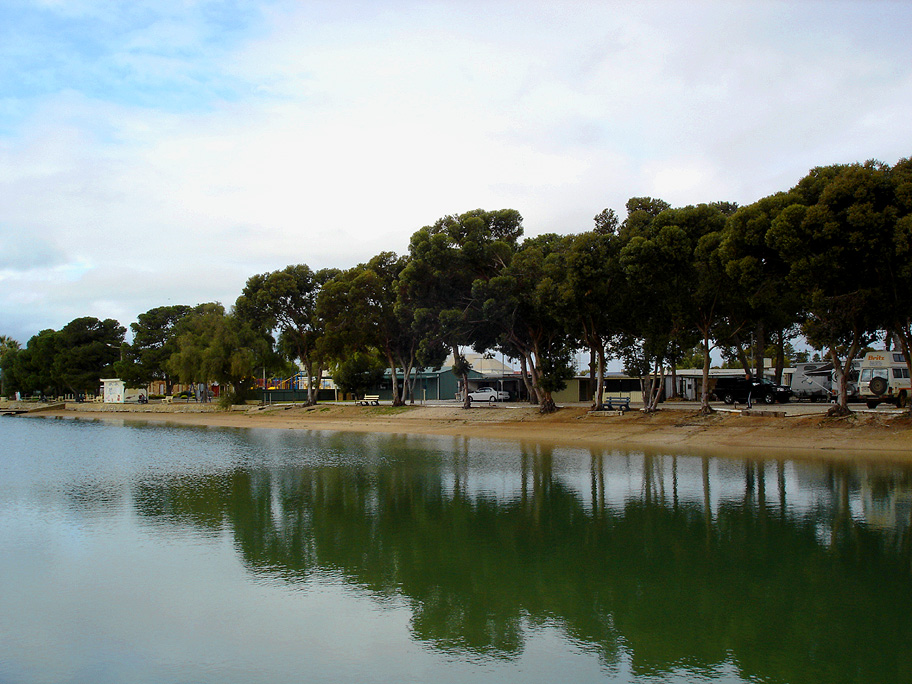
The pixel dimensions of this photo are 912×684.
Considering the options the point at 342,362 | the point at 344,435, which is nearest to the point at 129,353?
the point at 342,362

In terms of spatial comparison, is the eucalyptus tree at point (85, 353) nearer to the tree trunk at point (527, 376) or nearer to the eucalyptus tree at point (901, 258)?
the tree trunk at point (527, 376)

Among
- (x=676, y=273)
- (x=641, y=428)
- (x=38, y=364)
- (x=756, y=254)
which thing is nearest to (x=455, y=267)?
(x=676, y=273)

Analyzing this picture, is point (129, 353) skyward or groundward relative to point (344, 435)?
skyward

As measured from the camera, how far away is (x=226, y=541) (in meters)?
16.3

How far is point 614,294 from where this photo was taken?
138 feet

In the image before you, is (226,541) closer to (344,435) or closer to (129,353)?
(344,435)

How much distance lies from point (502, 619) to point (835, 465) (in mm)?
20656

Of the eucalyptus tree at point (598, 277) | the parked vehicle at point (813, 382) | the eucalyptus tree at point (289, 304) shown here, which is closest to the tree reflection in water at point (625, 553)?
the eucalyptus tree at point (598, 277)

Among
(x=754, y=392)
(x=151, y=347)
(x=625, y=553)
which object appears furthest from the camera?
(x=151, y=347)

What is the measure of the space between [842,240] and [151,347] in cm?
9123

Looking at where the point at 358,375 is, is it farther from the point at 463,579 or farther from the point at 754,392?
the point at 463,579

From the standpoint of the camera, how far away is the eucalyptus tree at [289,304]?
6350 cm

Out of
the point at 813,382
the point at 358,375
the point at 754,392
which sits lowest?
the point at 754,392

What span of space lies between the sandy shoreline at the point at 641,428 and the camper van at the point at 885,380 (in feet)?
18.9
